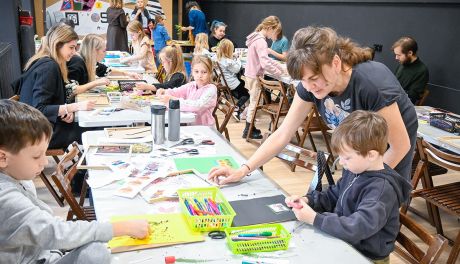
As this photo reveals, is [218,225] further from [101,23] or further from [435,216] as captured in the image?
[101,23]

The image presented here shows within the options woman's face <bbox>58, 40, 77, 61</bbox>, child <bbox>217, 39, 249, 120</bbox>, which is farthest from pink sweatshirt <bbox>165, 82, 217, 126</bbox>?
child <bbox>217, 39, 249, 120</bbox>

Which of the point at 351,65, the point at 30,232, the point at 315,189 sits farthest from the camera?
the point at 315,189

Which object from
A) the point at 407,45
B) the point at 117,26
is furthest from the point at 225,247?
the point at 117,26

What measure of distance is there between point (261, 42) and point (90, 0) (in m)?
6.94

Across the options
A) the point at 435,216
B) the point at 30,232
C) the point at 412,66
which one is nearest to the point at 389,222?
the point at 30,232

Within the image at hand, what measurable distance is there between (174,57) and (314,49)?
9.02ft

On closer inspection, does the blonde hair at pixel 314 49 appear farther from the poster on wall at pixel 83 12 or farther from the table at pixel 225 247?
the poster on wall at pixel 83 12

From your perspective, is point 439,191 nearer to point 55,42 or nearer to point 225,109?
point 225,109

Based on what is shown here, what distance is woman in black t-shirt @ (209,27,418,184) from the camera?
166 centimetres

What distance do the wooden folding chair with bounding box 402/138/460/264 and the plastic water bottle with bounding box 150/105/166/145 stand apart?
180 centimetres

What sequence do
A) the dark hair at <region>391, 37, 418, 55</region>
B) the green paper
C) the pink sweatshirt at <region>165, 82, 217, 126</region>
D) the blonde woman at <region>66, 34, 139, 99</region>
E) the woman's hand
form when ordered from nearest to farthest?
1. the woman's hand
2. the green paper
3. the pink sweatshirt at <region>165, 82, 217, 126</region>
4. the blonde woman at <region>66, 34, 139, 99</region>
5. the dark hair at <region>391, 37, 418, 55</region>

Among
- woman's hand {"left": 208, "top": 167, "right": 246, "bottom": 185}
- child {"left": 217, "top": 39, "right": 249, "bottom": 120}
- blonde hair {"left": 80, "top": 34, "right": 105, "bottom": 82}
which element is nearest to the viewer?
woman's hand {"left": 208, "top": 167, "right": 246, "bottom": 185}

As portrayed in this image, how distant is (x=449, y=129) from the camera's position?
3268mm

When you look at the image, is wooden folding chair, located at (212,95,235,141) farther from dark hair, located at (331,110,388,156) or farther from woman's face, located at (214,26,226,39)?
woman's face, located at (214,26,226,39)
